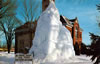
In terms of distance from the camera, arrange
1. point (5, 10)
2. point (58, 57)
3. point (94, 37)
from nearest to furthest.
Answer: point (94, 37)
point (58, 57)
point (5, 10)

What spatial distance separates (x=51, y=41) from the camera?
477 inches

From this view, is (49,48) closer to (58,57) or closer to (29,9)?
(58,57)

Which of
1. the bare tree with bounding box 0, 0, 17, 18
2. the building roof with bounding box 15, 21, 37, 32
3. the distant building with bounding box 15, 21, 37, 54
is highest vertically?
the bare tree with bounding box 0, 0, 17, 18

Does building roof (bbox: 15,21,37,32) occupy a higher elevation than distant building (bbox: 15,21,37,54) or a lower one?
higher

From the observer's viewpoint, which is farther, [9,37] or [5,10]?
[9,37]

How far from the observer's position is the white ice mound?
11.6 metres

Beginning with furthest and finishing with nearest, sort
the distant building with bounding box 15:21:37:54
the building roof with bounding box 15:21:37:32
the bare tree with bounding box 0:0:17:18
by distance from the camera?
1. the distant building with bounding box 15:21:37:54
2. the building roof with bounding box 15:21:37:32
3. the bare tree with bounding box 0:0:17:18

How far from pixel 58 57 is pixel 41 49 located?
6.15 ft

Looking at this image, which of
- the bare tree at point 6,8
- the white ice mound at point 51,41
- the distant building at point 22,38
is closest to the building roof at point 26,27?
the distant building at point 22,38

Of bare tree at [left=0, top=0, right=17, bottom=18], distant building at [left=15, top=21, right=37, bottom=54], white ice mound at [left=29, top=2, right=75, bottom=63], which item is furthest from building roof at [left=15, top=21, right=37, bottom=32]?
white ice mound at [left=29, top=2, right=75, bottom=63]

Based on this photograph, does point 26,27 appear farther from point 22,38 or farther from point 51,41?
point 51,41

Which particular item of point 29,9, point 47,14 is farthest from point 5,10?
point 47,14

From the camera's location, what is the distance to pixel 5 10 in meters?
20.3

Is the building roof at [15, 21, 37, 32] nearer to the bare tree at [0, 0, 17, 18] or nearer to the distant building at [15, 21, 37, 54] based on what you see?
the distant building at [15, 21, 37, 54]
